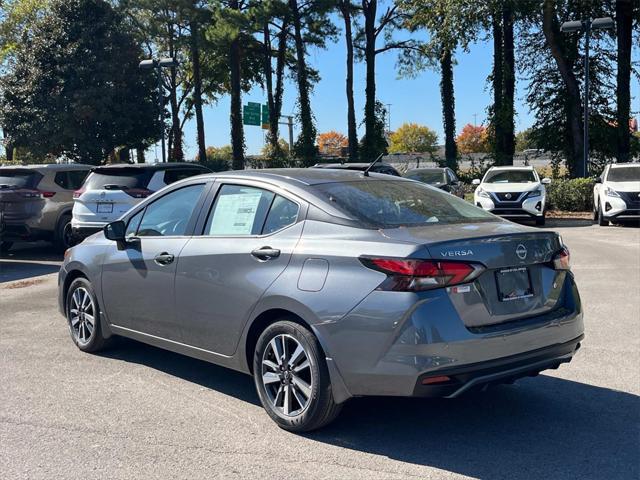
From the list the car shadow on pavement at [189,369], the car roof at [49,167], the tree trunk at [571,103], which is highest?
the tree trunk at [571,103]

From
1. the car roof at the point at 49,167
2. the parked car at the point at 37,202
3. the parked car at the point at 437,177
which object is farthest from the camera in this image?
the parked car at the point at 437,177

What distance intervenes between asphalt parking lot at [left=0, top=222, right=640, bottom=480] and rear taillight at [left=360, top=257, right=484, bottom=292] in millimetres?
1011

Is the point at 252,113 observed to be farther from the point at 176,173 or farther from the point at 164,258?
the point at 164,258

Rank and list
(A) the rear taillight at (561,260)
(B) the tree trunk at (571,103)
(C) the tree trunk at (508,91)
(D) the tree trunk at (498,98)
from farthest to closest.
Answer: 1. (D) the tree trunk at (498,98)
2. (C) the tree trunk at (508,91)
3. (B) the tree trunk at (571,103)
4. (A) the rear taillight at (561,260)

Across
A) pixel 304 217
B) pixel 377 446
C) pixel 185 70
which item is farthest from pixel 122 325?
pixel 185 70

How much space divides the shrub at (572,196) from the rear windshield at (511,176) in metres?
3.46

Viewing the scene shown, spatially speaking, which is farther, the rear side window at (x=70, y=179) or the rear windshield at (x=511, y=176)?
the rear windshield at (x=511, y=176)

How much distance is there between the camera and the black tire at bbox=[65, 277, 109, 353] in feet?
19.6

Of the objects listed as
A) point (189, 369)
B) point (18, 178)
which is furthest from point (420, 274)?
point (18, 178)

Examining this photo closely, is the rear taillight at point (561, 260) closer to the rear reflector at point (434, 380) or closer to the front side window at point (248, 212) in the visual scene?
the rear reflector at point (434, 380)

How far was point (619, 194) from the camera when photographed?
1738 centimetres

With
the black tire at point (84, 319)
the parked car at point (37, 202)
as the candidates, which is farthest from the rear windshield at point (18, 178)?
the black tire at point (84, 319)

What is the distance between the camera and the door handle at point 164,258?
508cm

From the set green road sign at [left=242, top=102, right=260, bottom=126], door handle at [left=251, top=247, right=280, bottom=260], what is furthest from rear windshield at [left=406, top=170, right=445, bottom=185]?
green road sign at [left=242, top=102, right=260, bottom=126]
